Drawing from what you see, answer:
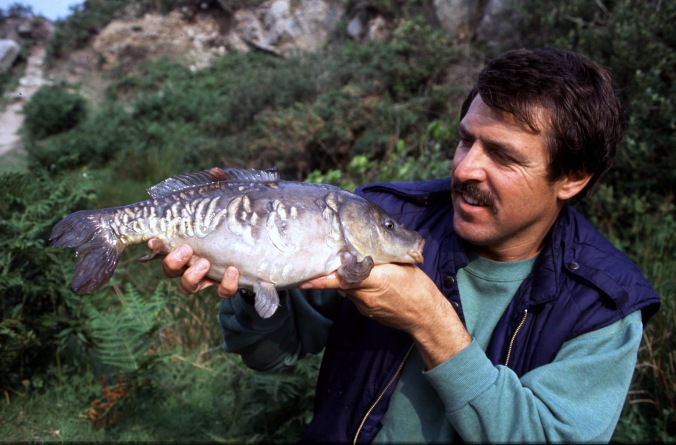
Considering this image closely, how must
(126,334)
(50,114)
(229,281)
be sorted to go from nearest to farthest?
(229,281)
(126,334)
(50,114)

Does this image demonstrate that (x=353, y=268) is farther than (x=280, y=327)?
No

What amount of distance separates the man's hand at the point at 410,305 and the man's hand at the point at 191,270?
0.76 ft

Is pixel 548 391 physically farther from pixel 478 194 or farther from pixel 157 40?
pixel 157 40

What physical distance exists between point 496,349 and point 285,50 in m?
13.6

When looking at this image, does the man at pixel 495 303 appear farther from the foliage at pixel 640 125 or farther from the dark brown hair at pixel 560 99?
the foliage at pixel 640 125

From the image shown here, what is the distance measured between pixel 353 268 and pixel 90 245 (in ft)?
2.79

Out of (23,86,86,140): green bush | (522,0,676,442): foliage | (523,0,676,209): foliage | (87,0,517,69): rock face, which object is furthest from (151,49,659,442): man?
(23,86,86,140): green bush

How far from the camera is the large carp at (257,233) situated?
184 centimetres

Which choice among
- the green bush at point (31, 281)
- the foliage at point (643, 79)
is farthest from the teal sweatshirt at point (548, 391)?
the foliage at point (643, 79)

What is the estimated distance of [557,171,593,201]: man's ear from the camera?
2199 mm

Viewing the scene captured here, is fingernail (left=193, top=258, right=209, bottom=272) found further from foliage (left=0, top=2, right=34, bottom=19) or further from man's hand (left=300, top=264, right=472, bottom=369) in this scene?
foliage (left=0, top=2, right=34, bottom=19)

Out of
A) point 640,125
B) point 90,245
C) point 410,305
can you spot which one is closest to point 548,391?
point 410,305

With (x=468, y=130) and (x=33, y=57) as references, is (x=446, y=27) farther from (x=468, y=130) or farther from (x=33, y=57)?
(x=33, y=57)

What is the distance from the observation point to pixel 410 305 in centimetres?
186
